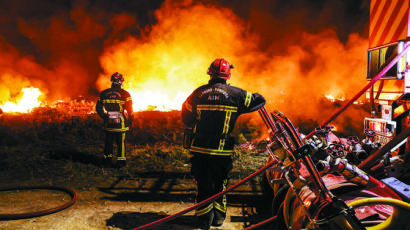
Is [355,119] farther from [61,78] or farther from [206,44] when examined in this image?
[61,78]

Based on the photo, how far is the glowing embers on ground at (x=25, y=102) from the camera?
39.0 ft

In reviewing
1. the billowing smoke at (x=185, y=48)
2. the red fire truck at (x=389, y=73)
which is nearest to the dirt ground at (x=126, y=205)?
the red fire truck at (x=389, y=73)

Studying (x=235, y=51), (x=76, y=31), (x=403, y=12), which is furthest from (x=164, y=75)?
(x=403, y=12)

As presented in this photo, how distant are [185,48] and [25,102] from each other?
23.4 ft

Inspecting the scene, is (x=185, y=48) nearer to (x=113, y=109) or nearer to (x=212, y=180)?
(x=113, y=109)

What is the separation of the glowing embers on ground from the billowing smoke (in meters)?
0.82

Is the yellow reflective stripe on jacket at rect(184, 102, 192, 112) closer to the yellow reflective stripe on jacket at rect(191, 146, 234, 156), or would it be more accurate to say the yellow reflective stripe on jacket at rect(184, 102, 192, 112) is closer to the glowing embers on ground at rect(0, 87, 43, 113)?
the yellow reflective stripe on jacket at rect(191, 146, 234, 156)

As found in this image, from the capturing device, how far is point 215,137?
149 inches

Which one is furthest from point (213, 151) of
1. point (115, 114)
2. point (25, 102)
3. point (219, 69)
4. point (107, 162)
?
point (25, 102)

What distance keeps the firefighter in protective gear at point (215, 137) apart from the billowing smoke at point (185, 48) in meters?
6.71

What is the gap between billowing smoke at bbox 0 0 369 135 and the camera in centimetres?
1168

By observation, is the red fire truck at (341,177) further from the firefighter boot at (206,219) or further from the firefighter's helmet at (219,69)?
the firefighter's helmet at (219,69)

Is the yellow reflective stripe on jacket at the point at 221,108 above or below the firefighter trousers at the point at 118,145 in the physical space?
above

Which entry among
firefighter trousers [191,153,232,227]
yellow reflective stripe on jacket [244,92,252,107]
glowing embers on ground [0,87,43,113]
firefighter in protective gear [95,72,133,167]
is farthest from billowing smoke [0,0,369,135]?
firefighter trousers [191,153,232,227]
